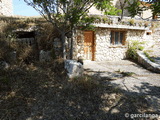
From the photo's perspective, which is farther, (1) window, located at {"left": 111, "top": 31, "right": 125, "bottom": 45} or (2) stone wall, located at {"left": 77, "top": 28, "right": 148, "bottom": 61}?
(1) window, located at {"left": 111, "top": 31, "right": 125, "bottom": 45}

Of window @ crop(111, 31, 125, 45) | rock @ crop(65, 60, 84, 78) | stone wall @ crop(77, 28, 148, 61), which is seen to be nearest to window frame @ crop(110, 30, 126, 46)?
window @ crop(111, 31, 125, 45)

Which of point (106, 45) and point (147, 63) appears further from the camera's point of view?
point (106, 45)

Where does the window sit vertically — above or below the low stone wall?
above

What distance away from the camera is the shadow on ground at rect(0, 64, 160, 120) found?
2.69m

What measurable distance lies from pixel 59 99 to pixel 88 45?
208 inches

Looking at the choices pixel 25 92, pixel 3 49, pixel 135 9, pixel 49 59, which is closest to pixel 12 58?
pixel 3 49

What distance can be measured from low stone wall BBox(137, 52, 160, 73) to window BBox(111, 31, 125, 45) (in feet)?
5.41

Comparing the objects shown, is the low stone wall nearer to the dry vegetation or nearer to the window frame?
the window frame

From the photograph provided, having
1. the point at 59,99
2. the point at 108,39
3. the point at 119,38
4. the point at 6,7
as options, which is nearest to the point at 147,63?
the point at 119,38

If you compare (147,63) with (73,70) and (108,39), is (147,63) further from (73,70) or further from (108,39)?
(73,70)

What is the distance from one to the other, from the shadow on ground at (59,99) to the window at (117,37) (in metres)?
4.89

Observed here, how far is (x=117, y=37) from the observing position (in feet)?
28.1

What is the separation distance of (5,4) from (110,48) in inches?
450

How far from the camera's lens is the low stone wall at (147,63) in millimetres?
6004
